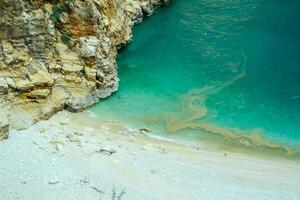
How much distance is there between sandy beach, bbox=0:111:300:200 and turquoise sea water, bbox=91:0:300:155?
180 centimetres

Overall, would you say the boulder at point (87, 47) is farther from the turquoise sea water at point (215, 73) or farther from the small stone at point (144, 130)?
the small stone at point (144, 130)

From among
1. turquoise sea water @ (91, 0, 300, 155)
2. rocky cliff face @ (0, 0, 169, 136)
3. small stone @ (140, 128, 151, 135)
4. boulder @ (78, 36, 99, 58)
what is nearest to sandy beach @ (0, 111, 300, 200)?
small stone @ (140, 128, 151, 135)

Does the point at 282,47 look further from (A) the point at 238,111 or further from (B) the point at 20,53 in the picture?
(B) the point at 20,53

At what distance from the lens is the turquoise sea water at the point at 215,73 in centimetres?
2516

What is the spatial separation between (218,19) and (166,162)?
16.7 m

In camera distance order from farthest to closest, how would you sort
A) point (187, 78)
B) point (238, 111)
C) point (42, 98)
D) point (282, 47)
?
1. point (282, 47)
2. point (187, 78)
3. point (238, 111)
4. point (42, 98)

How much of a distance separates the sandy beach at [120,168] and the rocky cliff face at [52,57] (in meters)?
1.11

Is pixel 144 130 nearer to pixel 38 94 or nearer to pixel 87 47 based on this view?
pixel 87 47

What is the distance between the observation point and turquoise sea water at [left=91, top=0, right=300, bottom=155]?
25156 mm

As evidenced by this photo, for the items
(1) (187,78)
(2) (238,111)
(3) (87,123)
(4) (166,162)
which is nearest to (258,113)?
(2) (238,111)

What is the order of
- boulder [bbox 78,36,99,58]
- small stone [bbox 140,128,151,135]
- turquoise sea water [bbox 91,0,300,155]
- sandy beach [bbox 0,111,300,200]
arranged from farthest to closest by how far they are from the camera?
1. boulder [bbox 78,36,99,58]
2. turquoise sea water [bbox 91,0,300,155]
3. small stone [bbox 140,128,151,135]
4. sandy beach [bbox 0,111,300,200]

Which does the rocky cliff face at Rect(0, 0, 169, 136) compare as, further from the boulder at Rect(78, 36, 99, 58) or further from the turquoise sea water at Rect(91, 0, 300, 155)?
the turquoise sea water at Rect(91, 0, 300, 155)

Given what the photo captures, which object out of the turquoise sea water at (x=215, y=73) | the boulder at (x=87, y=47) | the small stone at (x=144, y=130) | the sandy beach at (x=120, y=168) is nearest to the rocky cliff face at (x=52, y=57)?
the boulder at (x=87, y=47)

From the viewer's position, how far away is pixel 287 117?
85.8 feet
